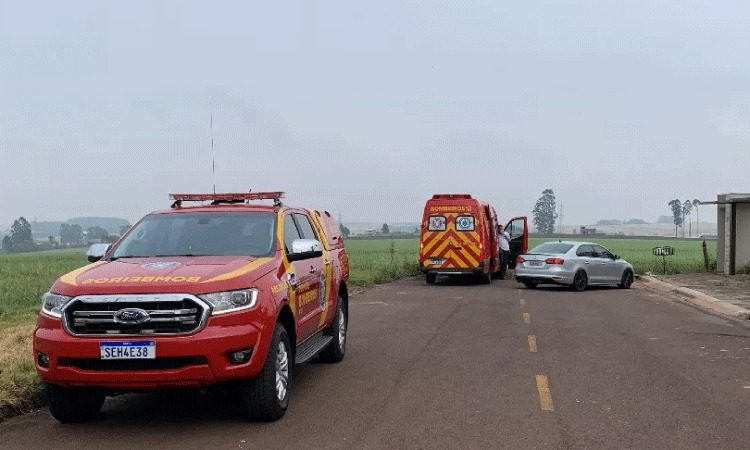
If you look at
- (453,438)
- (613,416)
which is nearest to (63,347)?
(453,438)

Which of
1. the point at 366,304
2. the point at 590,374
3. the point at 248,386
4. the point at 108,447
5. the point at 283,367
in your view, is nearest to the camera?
the point at 108,447

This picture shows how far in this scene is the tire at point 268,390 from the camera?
21.4 ft

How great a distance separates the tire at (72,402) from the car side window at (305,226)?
2.88 m

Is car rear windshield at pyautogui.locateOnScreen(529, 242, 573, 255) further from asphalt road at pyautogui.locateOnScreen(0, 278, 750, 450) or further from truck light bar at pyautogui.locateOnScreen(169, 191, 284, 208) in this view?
truck light bar at pyautogui.locateOnScreen(169, 191, 284, 208)

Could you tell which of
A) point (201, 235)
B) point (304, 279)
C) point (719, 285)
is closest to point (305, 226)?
point (304, 279)

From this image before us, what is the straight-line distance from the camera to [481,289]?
2344cm

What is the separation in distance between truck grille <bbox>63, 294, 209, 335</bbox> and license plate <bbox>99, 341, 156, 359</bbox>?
0.28 ft

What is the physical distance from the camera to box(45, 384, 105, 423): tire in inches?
257

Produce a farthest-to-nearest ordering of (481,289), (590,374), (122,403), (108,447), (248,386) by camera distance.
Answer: (481,289)
(590,374)
(122,403)
(248,386)
(108,447)

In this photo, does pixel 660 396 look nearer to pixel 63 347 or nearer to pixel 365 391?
pixel 365 391

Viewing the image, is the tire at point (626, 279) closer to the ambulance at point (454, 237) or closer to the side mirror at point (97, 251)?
the ambulance at point (454, 237)

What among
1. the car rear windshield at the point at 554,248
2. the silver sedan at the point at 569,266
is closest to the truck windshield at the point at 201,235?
the silver sedan at the point at 569,266

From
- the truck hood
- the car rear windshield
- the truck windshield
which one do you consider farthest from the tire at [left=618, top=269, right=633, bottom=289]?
the truck hood

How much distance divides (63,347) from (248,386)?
146cm
